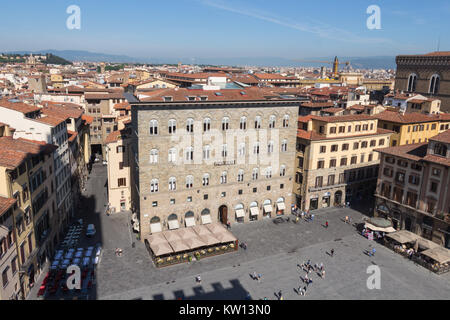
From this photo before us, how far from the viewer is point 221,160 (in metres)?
53.5

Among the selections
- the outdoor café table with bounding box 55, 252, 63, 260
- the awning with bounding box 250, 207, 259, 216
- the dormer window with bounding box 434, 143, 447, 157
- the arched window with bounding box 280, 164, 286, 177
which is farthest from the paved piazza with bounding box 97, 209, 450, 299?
the dormer window with bounding box 434, 143, 447, 157

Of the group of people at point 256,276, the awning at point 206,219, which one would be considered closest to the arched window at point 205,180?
the awning at point 206,219

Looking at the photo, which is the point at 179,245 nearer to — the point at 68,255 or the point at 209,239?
the point at 209,239

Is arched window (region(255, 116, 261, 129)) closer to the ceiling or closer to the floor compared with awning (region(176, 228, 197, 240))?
closer to the ceiling

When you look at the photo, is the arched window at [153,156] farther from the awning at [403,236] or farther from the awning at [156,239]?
the awning at [403,236]

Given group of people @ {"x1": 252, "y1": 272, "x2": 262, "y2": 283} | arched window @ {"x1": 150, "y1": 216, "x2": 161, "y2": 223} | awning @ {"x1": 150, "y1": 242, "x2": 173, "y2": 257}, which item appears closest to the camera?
group of people @ {"x1": 252, "y1": 272, "x2": 262, "y2": 283}

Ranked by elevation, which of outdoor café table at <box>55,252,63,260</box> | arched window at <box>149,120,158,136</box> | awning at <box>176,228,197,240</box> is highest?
arched window at <box>149,120,158,136</box>

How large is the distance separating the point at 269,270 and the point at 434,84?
83465mm

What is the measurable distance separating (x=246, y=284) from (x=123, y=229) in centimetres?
2353

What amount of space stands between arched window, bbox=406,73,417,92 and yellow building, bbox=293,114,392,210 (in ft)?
162

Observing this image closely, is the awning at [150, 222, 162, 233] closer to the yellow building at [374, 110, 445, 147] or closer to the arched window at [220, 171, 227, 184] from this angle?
the arched window at [220, 171, 227, 184]

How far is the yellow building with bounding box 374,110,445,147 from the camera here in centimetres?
6656

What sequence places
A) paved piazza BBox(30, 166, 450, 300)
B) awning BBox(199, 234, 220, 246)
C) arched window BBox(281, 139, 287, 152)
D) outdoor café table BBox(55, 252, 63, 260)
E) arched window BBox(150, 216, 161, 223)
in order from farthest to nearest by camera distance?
arched window BBox(281, 139, 287, 152) → arched window BBox(150, 216, 161, 223) → awning BBox(199, 234, 220, 246) → outdoor café table BBox(55, 252, 63, 260) → paved piazza BBox(30, 166, 450, 300)

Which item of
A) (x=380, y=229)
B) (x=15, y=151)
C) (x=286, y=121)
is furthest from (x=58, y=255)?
(x=380, y=229)
